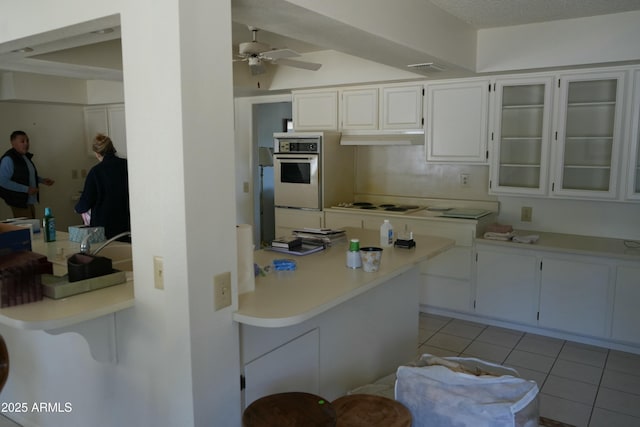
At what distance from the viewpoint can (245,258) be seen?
80.2 inches

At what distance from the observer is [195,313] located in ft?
5.63

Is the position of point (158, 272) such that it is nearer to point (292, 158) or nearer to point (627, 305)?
point (292, 158)

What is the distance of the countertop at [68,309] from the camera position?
1.63 m

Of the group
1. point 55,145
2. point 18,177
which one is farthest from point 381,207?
point 55,145

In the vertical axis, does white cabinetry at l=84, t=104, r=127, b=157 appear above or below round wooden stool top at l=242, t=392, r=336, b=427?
above

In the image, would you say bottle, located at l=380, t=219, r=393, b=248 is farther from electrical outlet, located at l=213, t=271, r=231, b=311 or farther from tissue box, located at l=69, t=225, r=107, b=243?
tissue box, located at l=69, t=225, r=107, b=243

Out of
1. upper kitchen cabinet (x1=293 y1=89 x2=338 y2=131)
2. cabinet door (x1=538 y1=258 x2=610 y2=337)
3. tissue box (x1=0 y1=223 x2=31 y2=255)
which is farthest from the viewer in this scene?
upper kitchen cabinet (x1=293 y1=89 x2=338 y2=131)

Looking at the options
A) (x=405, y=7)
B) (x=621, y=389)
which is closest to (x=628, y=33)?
(x=405, y=7)

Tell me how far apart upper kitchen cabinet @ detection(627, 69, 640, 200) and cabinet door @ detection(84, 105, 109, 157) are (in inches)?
230

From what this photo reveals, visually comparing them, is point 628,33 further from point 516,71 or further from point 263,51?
point 263,51

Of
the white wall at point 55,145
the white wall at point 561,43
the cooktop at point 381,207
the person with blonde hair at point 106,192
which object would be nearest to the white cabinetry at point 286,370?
the person with blonde hair at point 106,192

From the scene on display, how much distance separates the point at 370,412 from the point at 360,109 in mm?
3450

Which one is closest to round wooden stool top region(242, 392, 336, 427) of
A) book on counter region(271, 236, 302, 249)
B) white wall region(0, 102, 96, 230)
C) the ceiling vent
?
book on counter region(271, 236, 302, 249)

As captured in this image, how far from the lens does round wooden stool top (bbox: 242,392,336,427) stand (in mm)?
1690
